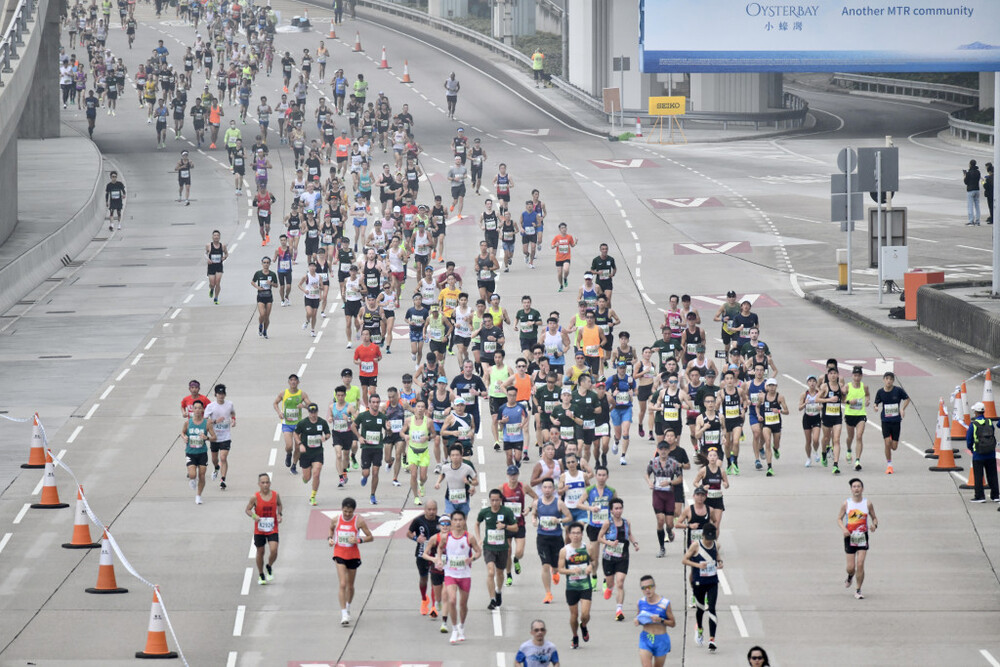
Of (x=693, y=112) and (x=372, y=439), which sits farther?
(x=693, y=112)

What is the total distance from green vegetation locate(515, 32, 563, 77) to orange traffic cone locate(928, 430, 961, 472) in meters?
57.8

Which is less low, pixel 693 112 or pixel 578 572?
pixel 693 112

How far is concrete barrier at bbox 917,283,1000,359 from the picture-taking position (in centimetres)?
3141

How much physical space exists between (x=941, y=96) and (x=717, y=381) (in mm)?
54034

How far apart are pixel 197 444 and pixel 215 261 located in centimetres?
1444

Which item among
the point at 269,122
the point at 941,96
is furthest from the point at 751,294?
the point at 941,96

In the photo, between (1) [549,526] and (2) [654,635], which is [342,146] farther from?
(2) [654,635]

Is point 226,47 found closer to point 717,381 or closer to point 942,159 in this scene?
point 942,159

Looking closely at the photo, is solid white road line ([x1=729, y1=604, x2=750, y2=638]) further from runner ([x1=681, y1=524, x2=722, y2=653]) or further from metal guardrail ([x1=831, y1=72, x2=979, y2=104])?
metal guardrail ([x1=831, y1=72, x2=979, y2=104])

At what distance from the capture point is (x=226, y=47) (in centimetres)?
7869

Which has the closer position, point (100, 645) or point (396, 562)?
point (100, 645)

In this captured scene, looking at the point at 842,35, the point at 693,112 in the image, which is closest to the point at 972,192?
the point at 842,35

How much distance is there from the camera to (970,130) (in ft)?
206

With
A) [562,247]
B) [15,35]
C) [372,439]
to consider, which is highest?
[15,35]
